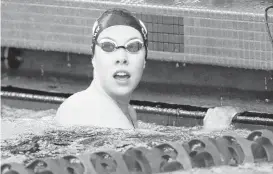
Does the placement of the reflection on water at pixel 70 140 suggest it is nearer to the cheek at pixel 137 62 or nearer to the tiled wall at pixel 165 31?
the cheek at pixel 137 62

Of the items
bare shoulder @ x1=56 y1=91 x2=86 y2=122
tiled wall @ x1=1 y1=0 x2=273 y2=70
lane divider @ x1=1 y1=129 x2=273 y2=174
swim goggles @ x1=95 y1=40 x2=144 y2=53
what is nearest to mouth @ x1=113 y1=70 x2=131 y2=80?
swim goggles @ x1=95 y1=40 x2=144 y2=53

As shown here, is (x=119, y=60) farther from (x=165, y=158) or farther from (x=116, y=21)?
(x=165, y=158)

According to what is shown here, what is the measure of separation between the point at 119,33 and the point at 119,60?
0.52 feet

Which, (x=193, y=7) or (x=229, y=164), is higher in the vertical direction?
(x=193, y=7)

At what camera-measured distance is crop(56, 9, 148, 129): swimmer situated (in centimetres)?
503

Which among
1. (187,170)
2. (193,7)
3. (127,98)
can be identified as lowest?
(187,170)

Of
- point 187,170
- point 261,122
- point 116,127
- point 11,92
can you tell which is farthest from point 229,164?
point 11,92

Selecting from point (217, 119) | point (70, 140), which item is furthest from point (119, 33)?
point (217, 119)

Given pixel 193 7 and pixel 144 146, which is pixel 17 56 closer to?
pixel 193 7

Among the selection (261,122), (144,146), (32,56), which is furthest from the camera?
(32,56)

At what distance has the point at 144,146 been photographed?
16.2ft

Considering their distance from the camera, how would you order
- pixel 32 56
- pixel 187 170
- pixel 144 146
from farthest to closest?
A: pixel 32 56 → pixel 144 146 → pixel 187 170

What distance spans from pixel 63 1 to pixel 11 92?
859 mm

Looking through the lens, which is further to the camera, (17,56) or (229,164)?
(17,56)
